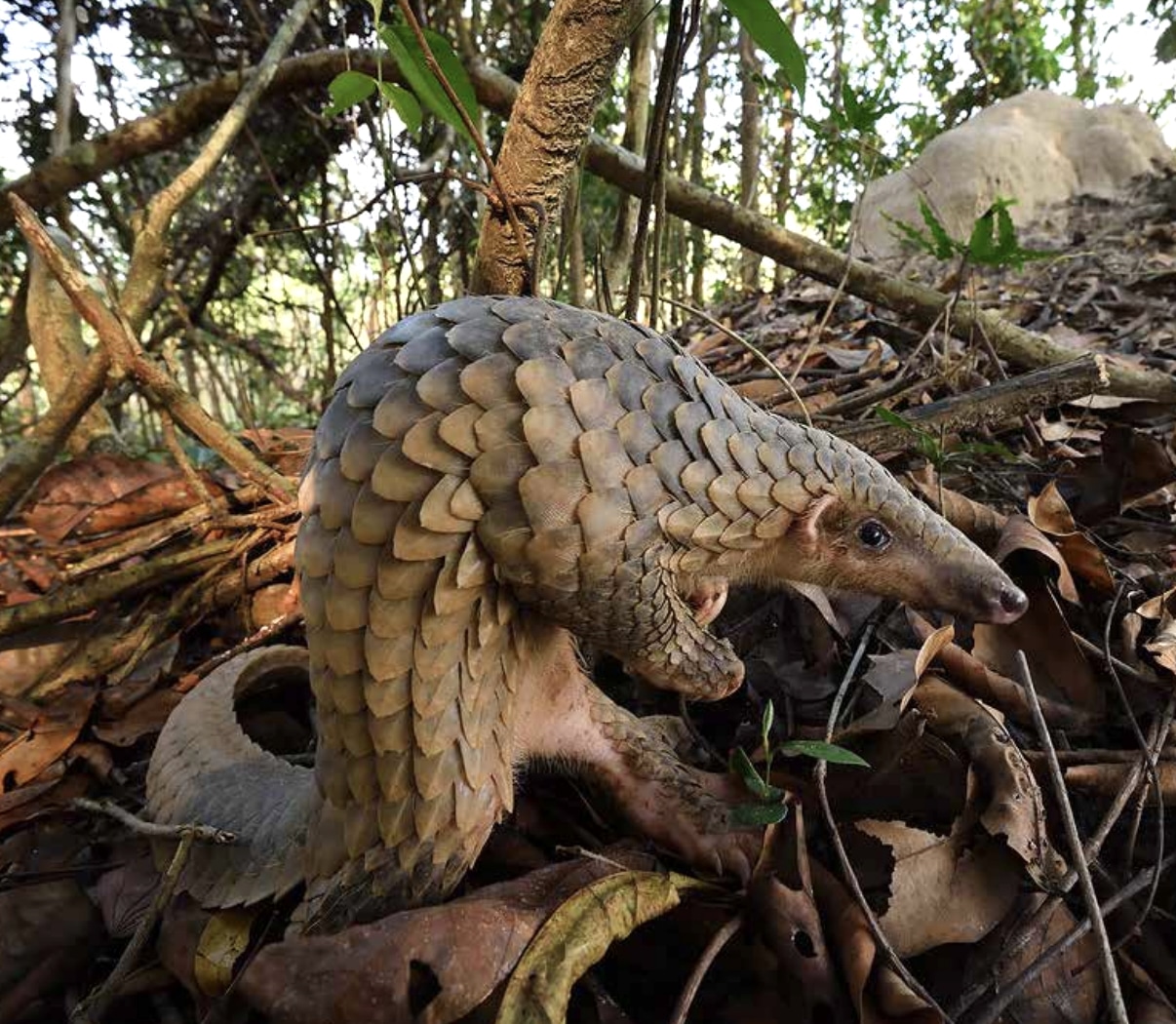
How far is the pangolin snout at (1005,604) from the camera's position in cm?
144

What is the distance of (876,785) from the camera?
52.6 inches

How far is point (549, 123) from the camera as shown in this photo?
5.14 ft

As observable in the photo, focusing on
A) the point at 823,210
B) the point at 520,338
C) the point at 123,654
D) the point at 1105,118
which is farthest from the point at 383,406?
the point at 1105,118

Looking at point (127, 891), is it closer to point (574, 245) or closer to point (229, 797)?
point (229, 797)

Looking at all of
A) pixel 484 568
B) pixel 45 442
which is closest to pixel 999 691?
pixel 484 568

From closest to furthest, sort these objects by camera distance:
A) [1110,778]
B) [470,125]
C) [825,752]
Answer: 1. [825,752]
2. [1110,778]
3. [470,125]

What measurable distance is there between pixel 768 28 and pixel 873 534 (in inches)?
34.3

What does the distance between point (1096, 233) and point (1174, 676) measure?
6.88 meters

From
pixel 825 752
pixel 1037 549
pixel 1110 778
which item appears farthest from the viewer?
pixel 1037 549

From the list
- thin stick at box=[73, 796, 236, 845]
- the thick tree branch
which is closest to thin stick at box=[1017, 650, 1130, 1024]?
thin stick at box=[73, 796, 236, 845]

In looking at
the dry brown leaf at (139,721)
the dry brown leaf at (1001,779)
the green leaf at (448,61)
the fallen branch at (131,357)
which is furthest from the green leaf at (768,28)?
the dry brown leaf at (139,721)

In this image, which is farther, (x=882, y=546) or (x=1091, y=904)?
(x=882, y=546)

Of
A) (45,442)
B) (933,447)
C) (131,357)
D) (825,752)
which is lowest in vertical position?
(825,752)

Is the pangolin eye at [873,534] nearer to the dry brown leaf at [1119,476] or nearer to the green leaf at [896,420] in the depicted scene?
the green leaf at [896,420]
